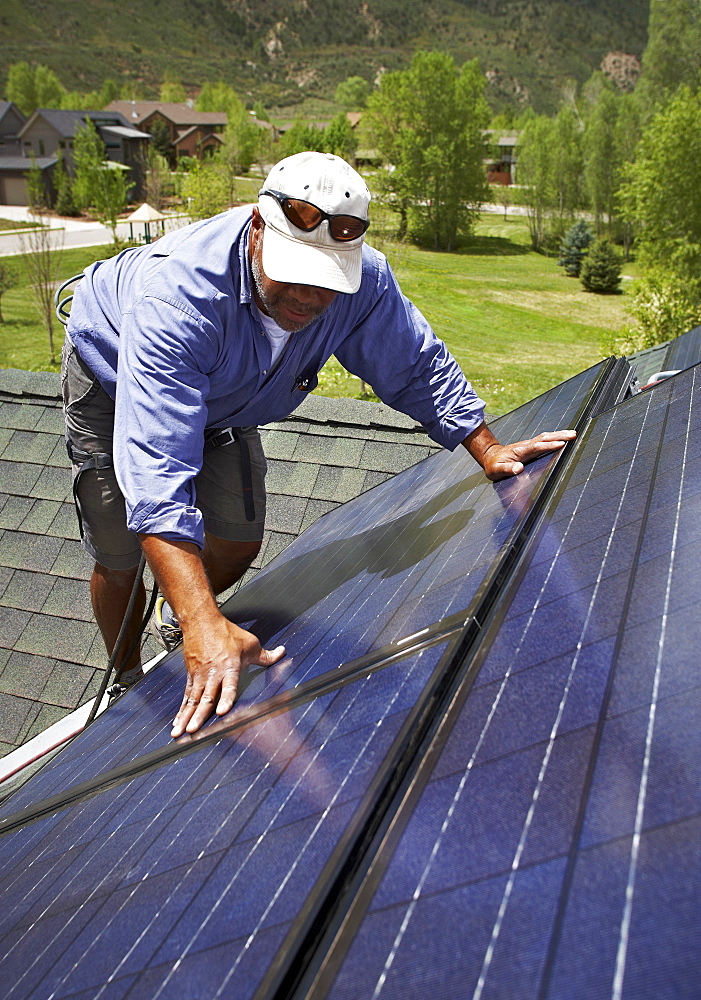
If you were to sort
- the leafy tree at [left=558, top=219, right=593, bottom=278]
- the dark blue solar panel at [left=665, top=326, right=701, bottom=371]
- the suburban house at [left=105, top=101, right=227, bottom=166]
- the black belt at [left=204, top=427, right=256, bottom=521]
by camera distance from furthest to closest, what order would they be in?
the suburban house at [left=105, top=101, right=227, bottom=166] → the leafy tree at [left=558, top=219, right=593, bottom=278] → the dark blue solar panel at [left=665, top=326, right=701, bottom=371] → the black belt at [left=204, top=427, right=256, bottom=521]

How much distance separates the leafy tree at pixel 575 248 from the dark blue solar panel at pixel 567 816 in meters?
46.5

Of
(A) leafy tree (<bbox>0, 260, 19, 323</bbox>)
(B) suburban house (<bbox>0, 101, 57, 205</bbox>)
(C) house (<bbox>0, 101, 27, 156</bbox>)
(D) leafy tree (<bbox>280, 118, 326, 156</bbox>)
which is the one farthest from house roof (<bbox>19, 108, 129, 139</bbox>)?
(A) leafy tree (<bbox>0, 260, 19, 323</bbox>)

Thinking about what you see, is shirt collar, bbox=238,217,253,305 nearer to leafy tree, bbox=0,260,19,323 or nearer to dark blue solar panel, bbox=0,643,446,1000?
dark blue solar panel, bbox=0,643,446,1000

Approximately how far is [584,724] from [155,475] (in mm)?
1476

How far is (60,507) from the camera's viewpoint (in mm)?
4520

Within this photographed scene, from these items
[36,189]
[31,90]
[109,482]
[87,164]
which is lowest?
[109,482]

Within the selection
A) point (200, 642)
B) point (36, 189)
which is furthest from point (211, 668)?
point (36, 189)

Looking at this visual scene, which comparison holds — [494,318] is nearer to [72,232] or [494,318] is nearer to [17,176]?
[72,232]

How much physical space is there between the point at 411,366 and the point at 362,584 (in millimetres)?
1043

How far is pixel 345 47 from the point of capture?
194 meters

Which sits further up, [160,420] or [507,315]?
[160,420]

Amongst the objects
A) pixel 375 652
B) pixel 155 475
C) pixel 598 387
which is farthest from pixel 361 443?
pixel 375 652

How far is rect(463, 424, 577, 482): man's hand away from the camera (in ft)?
9.43

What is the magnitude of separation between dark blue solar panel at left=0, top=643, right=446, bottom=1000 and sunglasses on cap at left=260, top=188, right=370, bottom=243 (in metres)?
1.41
